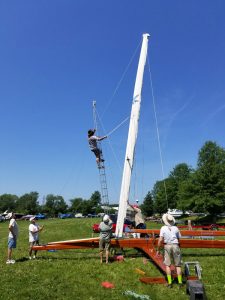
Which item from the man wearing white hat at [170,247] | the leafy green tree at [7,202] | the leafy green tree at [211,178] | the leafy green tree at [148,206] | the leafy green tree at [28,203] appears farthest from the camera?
the leafy green tree at [7,202]

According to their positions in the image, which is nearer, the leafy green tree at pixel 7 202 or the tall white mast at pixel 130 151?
the tall white mast at pixel 130 151

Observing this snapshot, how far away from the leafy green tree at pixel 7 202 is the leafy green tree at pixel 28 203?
220 cm

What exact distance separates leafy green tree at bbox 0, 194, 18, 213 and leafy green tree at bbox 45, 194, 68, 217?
16888 millimetres

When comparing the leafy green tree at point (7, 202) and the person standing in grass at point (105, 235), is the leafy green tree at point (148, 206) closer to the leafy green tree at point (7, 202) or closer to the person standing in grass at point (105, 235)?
the leafy green tree at point (7, 202)

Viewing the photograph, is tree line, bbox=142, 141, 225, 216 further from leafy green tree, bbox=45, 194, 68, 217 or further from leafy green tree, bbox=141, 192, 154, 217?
leafy green tree, bbox=45, 194, 68, 217

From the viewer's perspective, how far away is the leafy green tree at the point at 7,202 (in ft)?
520

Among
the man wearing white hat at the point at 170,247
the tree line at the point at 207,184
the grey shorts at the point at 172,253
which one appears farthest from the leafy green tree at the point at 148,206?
the grey shorts at the point at 172,253

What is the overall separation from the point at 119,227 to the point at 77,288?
5.06 metres

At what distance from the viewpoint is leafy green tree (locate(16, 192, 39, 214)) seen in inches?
5906

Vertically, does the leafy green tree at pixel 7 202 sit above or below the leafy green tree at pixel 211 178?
above

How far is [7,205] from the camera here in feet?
527

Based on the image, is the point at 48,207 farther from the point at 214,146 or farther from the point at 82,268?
the point at 82,268

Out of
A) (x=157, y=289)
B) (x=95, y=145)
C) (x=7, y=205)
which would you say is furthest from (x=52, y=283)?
(x=7, y=205)

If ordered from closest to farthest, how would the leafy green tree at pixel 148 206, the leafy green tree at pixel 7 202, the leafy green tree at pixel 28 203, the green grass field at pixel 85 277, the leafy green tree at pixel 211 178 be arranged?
the green grass field at pixel 85 277, the leafy green tree at pixel 211 178, the leafy green tree at pixel 148 206, the leafy green tree at pixel 28 203, the leafy green tree at pixel 7 202
